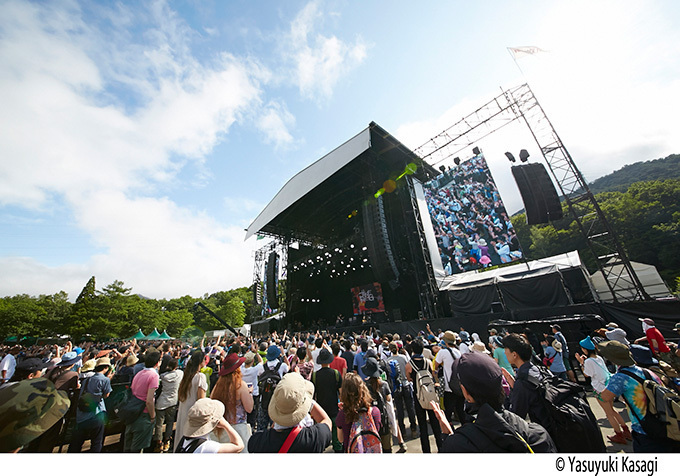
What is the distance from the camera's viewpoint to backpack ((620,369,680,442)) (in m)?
1.92

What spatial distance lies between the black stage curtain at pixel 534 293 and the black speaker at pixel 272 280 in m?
15.1

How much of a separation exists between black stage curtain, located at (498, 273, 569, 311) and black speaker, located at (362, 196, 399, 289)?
5207 mm

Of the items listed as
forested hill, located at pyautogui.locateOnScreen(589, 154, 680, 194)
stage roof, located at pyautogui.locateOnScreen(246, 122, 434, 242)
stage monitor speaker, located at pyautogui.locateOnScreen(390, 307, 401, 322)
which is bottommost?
stage monitor speaker, located at pyautogui.locateOnScreen(390, 307, 401, 322)

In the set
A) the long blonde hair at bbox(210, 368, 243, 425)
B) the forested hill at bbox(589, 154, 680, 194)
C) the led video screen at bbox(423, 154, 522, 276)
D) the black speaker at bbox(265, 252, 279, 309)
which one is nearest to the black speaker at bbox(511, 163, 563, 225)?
the led video screen at bbox(423, 154, 522, 276)

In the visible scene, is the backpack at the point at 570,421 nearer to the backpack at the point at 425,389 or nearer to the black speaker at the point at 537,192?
the backpack at the point at 425,389

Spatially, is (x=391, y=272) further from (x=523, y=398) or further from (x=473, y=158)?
(x=523, y=398)

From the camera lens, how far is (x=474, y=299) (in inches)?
489

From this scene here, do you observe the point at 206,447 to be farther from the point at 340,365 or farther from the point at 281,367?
the point at 340,365

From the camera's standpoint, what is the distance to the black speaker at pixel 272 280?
65.1 ft

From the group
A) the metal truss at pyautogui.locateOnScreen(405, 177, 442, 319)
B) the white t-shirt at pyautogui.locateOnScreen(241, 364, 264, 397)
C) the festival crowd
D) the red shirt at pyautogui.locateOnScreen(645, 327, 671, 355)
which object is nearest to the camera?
the festival crowd

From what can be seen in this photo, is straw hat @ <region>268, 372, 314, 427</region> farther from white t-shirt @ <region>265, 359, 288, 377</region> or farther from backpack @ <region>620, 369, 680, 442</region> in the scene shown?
backpack @ <region>620, 369, 680, 442</region>

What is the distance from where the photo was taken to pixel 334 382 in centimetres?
350

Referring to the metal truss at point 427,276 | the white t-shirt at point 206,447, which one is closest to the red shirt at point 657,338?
the metal truss at point 427,276

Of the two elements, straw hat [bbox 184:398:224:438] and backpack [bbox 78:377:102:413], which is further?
backpack [bbox 78:377:102:413]
